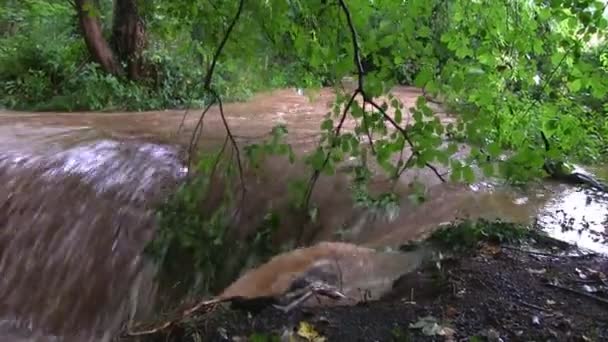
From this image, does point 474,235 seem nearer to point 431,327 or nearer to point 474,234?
point 474,234

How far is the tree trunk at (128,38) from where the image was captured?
41.3 feet

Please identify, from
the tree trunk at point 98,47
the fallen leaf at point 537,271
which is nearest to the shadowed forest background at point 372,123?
the fallen leaf at point 537,271

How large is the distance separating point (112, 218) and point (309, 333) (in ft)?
10.5

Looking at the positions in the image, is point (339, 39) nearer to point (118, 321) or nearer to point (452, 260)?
point (452, 260)

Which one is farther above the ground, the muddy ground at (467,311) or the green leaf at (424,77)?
the green leaf at (424,77)

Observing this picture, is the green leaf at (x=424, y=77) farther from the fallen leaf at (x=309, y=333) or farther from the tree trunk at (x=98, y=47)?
the tree trunk at (x=98, y=47)

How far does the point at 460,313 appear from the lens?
3.14m

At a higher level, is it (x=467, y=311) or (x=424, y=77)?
(x=424, y=77)

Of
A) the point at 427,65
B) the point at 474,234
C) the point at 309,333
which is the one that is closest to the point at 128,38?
the point at 474,234

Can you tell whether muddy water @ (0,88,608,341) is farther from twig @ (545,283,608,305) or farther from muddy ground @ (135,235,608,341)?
twig @ (545,283,608,305)

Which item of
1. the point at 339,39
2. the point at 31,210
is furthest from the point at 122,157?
the point at 339,39

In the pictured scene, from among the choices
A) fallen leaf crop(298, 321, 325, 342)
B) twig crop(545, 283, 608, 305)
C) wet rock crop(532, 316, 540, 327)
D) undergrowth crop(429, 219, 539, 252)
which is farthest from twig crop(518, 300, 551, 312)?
fallen leaf crop(298, 321, 325, 342)

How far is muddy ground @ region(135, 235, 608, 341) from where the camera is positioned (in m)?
2.93

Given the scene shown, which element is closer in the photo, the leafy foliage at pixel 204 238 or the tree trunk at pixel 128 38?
the leafy foliage at pixel 204 238
